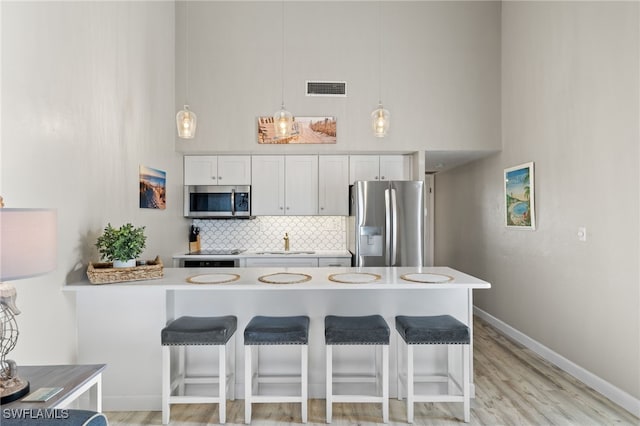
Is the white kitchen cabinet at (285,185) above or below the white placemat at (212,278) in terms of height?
above

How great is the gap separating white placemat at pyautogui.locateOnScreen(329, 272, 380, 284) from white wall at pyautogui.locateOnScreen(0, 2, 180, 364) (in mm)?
1781

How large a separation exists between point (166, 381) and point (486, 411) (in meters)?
2.13

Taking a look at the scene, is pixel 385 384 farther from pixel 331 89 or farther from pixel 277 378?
pixel 331 89

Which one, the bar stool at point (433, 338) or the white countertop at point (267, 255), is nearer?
the bar stool at point (433, 338)

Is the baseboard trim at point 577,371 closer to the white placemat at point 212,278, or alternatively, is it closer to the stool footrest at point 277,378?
the stool footrest at point 277,378

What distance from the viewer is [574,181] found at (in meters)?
3.03

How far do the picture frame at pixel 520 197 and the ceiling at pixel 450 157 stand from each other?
489 millimetres

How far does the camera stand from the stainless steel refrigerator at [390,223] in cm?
401

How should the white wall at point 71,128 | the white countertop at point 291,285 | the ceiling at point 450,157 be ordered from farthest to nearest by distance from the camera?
the ceiling at point 450,157, the white countertop at point 291,285, the white wall at point 71,128

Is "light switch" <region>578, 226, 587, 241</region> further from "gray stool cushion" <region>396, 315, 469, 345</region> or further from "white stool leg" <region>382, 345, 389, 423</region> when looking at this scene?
"white stool leg" <region>382, 345, 389, 423</region>

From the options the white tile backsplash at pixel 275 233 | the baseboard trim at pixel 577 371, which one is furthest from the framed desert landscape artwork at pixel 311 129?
the baseboard trim at pixel 577 371

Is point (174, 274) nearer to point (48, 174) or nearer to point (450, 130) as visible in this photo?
point (48, 174)

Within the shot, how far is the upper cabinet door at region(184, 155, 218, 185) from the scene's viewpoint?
4.54m

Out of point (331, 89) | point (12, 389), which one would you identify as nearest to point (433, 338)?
point (12, 389)
